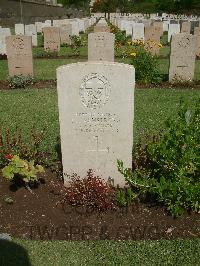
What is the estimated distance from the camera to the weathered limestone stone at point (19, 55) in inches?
446

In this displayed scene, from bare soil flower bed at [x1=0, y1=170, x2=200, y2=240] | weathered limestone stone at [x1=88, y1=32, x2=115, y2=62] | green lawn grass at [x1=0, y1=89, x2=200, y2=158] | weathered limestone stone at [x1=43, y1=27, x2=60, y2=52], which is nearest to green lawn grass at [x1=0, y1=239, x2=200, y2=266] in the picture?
bare soil flower bed at [x1=0, y1=170, x2=200, y2=240]

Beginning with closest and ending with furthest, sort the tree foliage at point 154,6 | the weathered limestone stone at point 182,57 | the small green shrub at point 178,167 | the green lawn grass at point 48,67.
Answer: the small green shrub at point 178,167
the weathered limestone stone at point 182,57
the green lawn grass at point 48,67
the tree foliage at point 154,6

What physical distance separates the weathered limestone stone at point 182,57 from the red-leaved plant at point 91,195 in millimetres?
7245

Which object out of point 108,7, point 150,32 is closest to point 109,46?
point 150,32

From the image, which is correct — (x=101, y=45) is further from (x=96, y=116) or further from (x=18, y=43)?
(x=96, y=116)

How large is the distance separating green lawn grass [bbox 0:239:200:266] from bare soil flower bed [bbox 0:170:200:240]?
12 cm

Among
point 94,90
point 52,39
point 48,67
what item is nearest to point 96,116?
point 94,90

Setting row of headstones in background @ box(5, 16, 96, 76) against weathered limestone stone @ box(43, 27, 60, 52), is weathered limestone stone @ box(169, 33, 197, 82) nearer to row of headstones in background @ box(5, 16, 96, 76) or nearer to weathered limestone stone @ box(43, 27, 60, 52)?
row of headstones in background @ box(5, 16, 96, 76)

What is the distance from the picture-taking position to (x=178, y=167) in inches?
166

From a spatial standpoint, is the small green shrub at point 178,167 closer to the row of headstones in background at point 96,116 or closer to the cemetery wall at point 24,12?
the row of headstones in background at point 96,116

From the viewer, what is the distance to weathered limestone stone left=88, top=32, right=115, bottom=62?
38.0ft

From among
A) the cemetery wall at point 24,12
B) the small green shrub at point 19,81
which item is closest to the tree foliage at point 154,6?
the cemetery wall at point 24,12

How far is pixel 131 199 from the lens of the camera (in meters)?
4.45

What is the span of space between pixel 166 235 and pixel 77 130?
1597 mm
